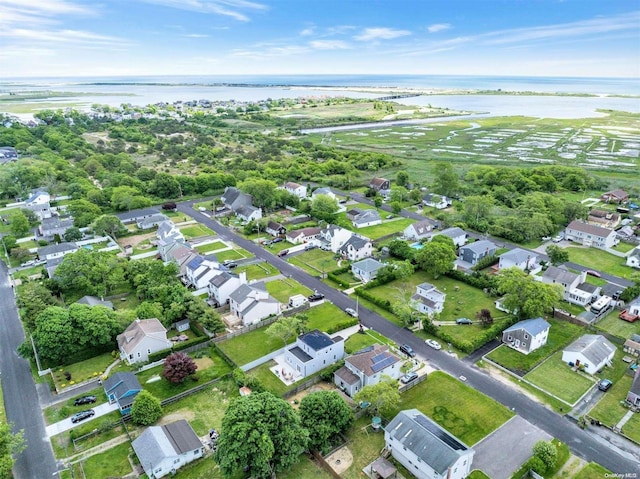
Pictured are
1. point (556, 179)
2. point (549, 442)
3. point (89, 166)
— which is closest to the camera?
point (549, 442)

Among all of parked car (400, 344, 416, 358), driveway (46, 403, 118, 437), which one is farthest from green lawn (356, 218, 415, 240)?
driveway (46, 403, 118, 437)

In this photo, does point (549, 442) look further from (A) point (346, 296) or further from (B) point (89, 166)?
(B) point (89, 166)

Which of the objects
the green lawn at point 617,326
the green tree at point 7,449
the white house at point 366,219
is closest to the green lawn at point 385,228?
the white house at point 366,219

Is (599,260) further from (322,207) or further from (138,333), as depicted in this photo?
(138,333)

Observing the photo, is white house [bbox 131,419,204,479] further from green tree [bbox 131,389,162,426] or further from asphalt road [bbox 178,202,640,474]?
asphalt road [bbox 178,202,640,474]

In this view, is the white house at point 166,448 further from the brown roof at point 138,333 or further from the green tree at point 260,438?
the brown roof at point 138,333

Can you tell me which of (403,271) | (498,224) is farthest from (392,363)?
(498,224)

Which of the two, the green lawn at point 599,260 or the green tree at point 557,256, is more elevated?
the green tree at point 557,256
